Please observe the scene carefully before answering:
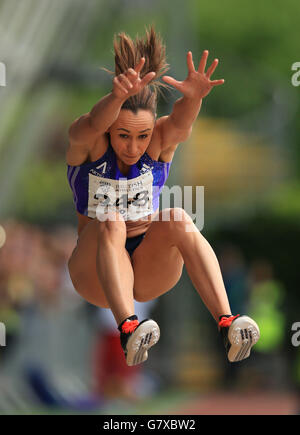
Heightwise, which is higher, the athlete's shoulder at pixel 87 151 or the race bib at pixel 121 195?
the athlete's shoulder at pixel 87 151

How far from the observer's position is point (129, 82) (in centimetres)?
429

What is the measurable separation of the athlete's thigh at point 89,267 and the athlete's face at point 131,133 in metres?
0.41

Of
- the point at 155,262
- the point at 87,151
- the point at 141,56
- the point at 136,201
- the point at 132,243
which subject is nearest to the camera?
the point at 141,56

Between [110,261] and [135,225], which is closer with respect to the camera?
[110,261]

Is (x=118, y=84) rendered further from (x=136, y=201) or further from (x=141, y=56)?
(x=136, y=201)

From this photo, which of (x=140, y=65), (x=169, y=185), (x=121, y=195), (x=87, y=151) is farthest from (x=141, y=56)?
(x=169, y=185)

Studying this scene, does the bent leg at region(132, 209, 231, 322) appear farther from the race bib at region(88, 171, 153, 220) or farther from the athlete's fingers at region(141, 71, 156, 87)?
the athlete's fingers at region(141, 71, 156, 87)

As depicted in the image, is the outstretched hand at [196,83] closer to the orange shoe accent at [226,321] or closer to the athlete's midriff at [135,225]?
the athlete's midriff at [135,225]


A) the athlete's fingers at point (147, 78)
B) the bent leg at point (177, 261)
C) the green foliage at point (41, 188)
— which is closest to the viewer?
the athlete's fingers at point (147, 78)

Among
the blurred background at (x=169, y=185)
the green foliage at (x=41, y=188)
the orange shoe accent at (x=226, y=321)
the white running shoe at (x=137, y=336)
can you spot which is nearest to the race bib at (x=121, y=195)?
the white running shoe at (x=137, y=336)

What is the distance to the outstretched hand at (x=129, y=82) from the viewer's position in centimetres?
428

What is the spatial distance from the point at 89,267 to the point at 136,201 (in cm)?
46

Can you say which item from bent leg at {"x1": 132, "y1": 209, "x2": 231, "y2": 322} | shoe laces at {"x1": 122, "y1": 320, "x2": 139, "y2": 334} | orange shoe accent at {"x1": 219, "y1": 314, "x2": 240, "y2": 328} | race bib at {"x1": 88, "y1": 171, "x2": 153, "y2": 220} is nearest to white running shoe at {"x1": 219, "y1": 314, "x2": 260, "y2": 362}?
orange shoe accent at {"x1": 219, "y1": 314, "x2": 240, "y2": 328}
